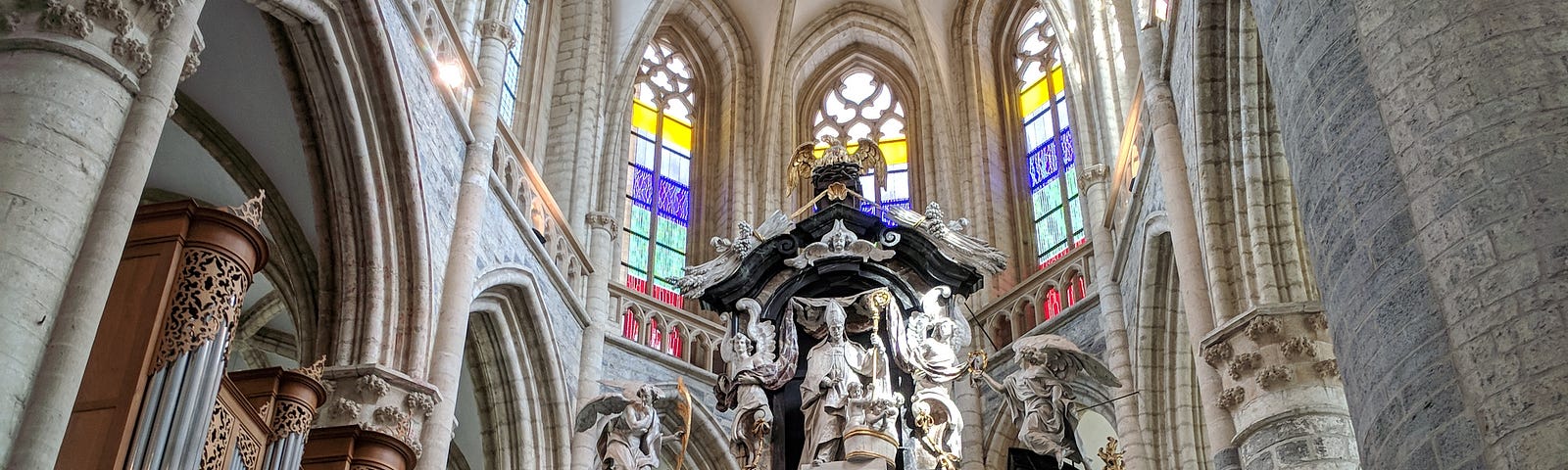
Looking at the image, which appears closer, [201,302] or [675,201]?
[201,302]

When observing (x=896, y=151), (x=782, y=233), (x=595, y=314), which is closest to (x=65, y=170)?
(x=782, y=233)

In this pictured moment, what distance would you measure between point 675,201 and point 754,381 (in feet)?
32.9

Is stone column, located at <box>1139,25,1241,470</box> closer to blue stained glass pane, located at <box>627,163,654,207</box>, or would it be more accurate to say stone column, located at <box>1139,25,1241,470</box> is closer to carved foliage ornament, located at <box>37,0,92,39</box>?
carved foliage ornament, located at <box>37,0,92,39</box>

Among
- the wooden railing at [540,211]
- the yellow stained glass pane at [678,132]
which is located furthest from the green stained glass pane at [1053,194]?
the wooden railing at [540,211]

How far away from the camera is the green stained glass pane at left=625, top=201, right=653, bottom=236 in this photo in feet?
58.4

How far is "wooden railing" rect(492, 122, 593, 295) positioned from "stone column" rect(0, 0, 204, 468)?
6823 mm

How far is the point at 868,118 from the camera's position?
2030 cm

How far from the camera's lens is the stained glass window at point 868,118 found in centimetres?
1973

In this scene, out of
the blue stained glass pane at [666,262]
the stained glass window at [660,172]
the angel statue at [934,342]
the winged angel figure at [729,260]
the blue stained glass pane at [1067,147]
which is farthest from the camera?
the blue stained glass pane at [666,262]

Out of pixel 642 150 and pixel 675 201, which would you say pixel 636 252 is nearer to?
pixel 675 201

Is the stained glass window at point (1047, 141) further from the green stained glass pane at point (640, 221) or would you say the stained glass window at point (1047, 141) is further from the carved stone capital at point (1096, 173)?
the green stained glass pane at point (640, 221)

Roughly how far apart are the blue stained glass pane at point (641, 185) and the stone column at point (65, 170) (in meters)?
11.5

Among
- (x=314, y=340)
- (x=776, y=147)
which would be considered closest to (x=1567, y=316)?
(x=314, y=340)

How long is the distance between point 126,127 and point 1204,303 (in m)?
7.17
